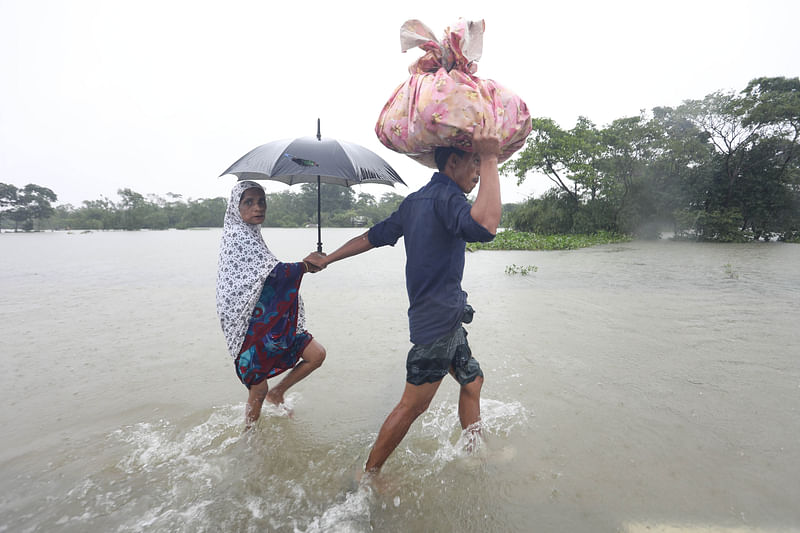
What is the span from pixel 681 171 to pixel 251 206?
24.1m

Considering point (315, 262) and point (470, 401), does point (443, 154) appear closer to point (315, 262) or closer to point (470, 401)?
point (315, 262)

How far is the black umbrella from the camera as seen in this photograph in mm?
2404

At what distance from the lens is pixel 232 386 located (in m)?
3.20

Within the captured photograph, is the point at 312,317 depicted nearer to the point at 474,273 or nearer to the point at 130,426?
the point at 130,426

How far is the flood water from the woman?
53 centimetres

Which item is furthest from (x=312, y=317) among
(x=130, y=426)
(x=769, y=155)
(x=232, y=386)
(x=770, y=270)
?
(x=769, y=155)

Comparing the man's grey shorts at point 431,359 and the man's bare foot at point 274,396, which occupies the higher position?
the man's grey shorts at point 431,359

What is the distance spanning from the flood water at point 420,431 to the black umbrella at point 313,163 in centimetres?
135

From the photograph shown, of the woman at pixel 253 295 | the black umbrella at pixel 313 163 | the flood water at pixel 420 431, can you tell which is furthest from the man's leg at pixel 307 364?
the black umbrella at pixel 313 163

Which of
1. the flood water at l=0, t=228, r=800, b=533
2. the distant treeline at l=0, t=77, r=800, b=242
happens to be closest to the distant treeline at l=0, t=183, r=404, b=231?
the distant treeline at l=0, t=77, r=800, b=242

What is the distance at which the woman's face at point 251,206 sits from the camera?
7.56 ft

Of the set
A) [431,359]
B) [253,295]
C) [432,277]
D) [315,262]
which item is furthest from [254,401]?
[432,277]

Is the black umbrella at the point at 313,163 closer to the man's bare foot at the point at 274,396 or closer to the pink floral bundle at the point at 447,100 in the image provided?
the pink floral bundle at the point at 447,100

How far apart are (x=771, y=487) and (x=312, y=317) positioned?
4.78 m
